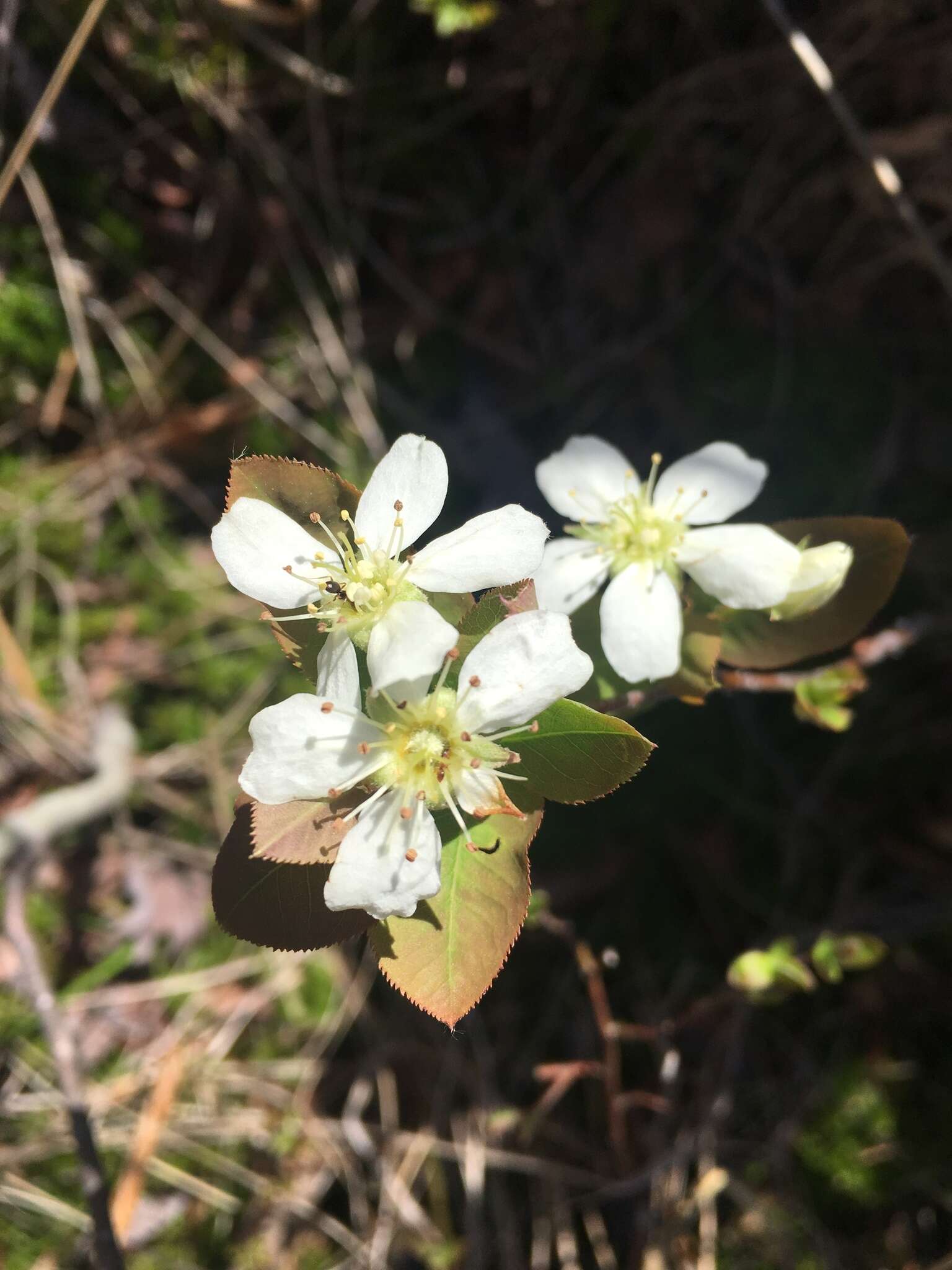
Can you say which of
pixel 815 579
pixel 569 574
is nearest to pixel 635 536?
pixel 569 574

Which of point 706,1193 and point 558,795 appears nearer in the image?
point 558,795

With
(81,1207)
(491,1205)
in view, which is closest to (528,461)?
(491,1205)

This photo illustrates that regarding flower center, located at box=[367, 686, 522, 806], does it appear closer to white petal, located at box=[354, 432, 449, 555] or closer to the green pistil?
white petal, located at box=[354, 432, 449, 555]

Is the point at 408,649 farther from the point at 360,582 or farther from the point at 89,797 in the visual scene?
the point at 89,797

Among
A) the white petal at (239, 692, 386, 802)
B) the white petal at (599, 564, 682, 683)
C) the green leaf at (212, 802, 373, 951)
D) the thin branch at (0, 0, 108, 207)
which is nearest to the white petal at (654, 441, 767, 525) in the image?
the white petal at (599, 564, 682, 683)

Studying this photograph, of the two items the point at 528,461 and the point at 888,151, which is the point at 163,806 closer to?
the point at 528,461

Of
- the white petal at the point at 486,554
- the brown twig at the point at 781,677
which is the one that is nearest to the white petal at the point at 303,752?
the white petal at the point at 486,554

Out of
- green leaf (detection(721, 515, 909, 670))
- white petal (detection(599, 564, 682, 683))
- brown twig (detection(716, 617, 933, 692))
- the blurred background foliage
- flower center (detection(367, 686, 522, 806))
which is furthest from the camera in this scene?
the blurred background foliage

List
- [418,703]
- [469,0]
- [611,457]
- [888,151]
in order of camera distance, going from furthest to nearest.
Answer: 1. [888,151]
2. [469,0]
3. [611,457]
4. [418,703]
